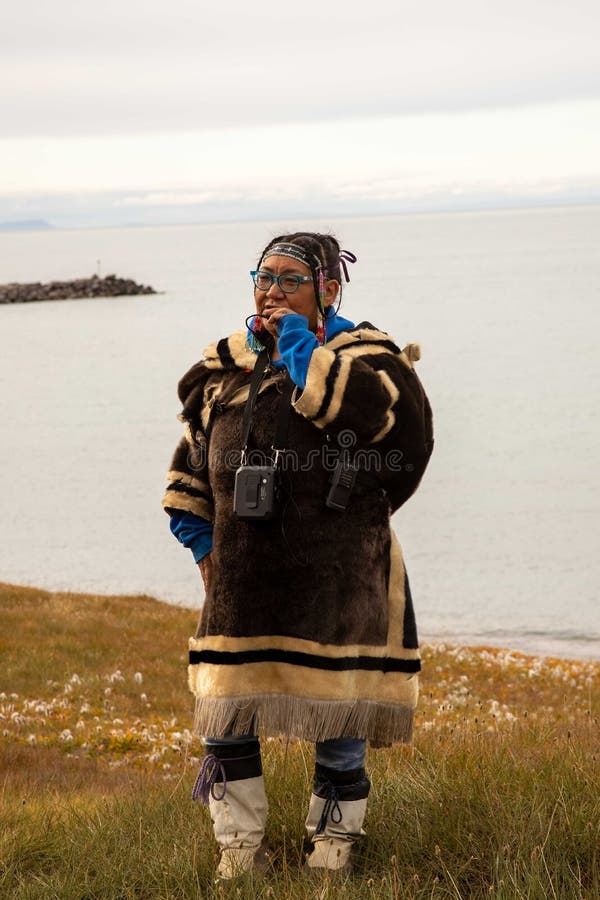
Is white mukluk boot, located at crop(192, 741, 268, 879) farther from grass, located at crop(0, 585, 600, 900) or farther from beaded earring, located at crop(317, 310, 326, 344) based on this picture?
beaded earring, located at crop(317, 310, 326, 344)

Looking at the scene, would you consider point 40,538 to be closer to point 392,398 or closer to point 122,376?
point 392,398

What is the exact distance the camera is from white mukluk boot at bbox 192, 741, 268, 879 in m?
4.84

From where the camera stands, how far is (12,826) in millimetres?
5703

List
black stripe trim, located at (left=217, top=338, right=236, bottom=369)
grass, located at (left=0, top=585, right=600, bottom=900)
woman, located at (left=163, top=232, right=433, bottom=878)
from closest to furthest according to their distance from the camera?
grass, located at (left=0, top=585, right=600, bottom=900) → woman, located at (left=163, top=232, right=433, bottom=878) → black stripe trim, located at (left=217, top=338, right=236, bottom=369)

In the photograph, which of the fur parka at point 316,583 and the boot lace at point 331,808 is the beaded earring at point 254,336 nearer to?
the fur parka at point 316,583

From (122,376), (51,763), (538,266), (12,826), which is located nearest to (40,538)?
(51,763)

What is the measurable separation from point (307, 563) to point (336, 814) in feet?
3.63

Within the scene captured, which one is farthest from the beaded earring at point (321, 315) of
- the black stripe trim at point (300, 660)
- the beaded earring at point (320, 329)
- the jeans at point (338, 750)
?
the jeans at point (338, 750)

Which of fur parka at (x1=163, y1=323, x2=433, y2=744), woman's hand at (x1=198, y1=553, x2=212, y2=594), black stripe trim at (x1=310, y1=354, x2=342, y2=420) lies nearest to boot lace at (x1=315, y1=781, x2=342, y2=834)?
fur parka at (x1=163, y1=323, x2=433, y2=744)

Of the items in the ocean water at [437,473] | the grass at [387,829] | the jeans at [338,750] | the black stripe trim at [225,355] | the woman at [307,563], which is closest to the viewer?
the grass at [387,829]

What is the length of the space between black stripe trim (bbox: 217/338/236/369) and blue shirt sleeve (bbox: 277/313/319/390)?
0.43 metres

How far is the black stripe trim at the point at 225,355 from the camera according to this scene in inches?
198

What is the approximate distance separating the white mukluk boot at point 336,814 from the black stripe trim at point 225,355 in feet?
5.87

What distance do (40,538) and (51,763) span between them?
2475cm
